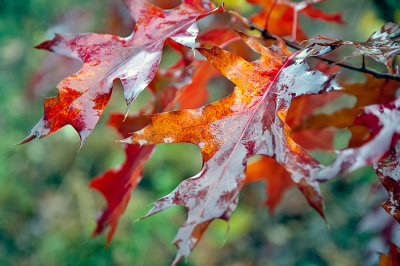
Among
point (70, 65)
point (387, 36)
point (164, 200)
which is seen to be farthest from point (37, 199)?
point (387, 36)

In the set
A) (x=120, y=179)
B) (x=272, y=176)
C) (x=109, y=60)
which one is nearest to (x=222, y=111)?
(x=109, y=60)

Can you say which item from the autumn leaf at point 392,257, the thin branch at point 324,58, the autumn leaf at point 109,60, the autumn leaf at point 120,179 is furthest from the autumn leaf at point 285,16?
the autumn leaf at point 392,257

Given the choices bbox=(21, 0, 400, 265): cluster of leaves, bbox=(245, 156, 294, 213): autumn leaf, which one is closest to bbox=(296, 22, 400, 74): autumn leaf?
bbox=(21, 0, 400, 265): cluster of leaves

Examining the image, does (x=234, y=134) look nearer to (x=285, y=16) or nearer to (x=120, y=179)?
(x=120, y=179)

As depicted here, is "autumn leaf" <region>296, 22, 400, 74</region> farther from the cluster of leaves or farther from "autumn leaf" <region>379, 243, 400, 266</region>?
"autumn leaf" <region>379, 243, 400, 266</region>

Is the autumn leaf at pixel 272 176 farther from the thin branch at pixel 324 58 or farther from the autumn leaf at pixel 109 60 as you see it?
the autumn leaf at pixel 109 60

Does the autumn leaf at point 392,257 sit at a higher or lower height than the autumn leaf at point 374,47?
lower

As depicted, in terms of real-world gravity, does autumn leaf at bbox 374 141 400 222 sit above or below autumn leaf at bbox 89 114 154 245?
above
